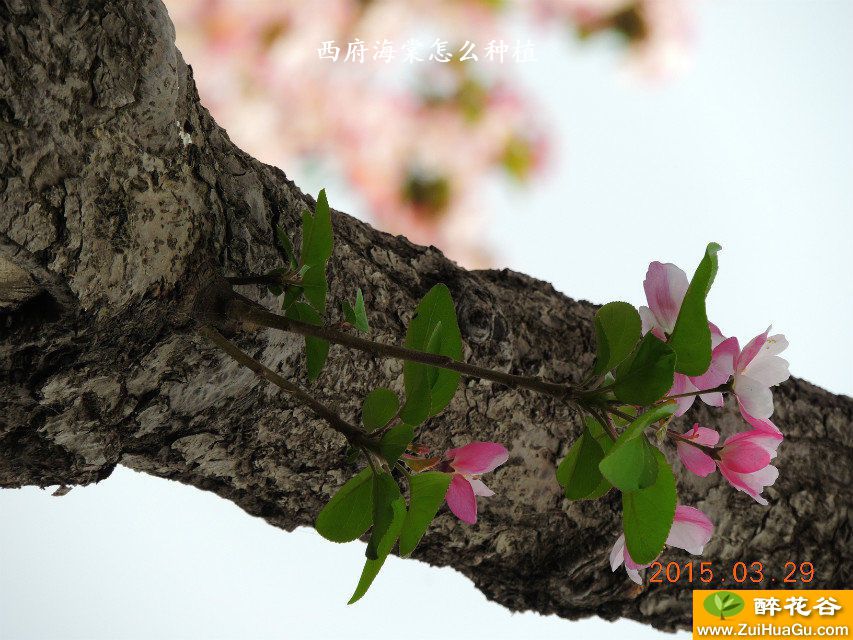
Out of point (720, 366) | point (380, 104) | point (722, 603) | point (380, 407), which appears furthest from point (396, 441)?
point (380, 104)

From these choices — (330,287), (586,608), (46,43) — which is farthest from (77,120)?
(586,608)

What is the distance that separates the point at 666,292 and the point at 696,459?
0.26 ft

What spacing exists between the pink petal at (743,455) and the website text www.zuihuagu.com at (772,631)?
0.35 metres

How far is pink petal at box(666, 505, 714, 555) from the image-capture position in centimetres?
33

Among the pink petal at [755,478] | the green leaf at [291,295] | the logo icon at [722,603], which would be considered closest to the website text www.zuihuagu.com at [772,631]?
the logo icon at [722,603]

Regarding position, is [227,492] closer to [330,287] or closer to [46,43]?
[330,287]

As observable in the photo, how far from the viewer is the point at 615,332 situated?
31 centimetres

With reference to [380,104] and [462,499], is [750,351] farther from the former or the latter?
[380,104]

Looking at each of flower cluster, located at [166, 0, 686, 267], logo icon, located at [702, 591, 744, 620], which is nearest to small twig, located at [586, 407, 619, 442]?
logo icon, located at [702, 591, 744, 620]

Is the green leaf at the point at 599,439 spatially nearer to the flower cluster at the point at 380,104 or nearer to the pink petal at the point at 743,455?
the pink petal at the point at 743,455

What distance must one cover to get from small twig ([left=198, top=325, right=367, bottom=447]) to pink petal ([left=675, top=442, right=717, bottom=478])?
0.14 metres

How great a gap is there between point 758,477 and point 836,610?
15.2 inches

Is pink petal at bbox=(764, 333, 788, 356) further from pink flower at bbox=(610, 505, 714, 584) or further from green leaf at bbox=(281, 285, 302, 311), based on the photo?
green leaf at bbox=(281, 285, 302, 311)

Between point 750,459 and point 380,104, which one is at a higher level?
point 380,104
